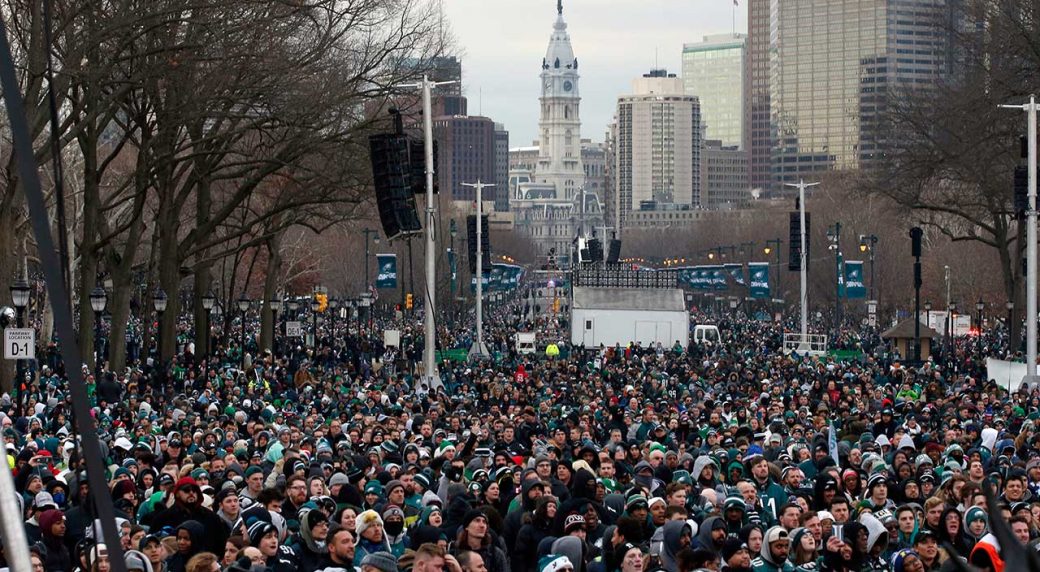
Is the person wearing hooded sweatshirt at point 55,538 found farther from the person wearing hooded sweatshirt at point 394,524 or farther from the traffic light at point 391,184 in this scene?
the traffic light at point 391,184

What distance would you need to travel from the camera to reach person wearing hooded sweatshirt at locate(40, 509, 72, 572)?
12.3 metres

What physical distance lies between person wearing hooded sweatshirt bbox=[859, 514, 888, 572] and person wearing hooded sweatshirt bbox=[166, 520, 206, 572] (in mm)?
4145

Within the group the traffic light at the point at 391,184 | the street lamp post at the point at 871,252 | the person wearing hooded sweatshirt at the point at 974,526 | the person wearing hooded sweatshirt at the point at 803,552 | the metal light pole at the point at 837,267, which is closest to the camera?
the person wearing hooded sweatshirt at the point at 803,552

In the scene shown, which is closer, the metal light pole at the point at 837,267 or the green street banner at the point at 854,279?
the green street banner at the point at 854,279

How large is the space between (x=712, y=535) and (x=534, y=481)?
7.45 feet

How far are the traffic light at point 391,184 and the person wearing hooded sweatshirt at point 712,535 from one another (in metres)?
22.3

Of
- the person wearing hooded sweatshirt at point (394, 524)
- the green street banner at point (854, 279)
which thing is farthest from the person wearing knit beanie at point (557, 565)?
the green street banner at point (854, 279)

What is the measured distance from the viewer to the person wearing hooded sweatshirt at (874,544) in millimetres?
12484

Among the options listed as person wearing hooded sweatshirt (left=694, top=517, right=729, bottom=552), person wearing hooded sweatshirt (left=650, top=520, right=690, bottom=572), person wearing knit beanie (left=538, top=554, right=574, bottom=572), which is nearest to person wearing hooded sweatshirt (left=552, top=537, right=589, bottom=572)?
person wearing hooded sweatshirt (left=650, top=520, right=690, bottom=572)

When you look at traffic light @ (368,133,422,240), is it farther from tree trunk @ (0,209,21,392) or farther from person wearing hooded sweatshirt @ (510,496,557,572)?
person wearing hooded sweatshirt @ (510,496,557,572)

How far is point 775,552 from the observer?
11.3 m

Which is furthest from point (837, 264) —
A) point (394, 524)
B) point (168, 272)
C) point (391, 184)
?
point (394, 524)

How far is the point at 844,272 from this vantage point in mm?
66438

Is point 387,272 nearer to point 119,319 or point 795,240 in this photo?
point 119,319
